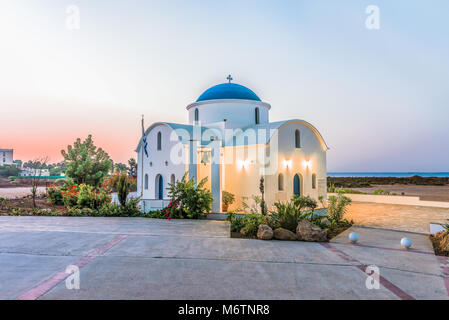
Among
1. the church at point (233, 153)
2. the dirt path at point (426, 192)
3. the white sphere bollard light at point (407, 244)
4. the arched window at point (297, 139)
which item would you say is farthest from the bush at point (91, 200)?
the dirt path at point (426, 192)

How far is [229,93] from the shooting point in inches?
748

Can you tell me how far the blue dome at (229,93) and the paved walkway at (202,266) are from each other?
11.1 metres

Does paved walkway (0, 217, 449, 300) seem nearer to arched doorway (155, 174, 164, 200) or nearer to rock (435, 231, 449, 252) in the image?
rock (435, 231, 449, 252)

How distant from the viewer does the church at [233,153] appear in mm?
14570

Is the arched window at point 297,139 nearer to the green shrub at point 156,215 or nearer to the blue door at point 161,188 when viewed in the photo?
the blue door at point 161,188

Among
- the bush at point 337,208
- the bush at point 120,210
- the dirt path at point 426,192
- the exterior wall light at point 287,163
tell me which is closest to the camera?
the bush at point 337,208

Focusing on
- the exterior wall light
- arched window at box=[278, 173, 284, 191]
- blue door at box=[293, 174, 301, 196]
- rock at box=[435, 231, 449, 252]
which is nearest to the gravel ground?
arched window at box=[278, 173, 284, 191]

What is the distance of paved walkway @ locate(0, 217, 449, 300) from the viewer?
4.74 metres

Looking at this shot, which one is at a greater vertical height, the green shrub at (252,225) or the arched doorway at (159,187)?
the arched doorway at (159,187)
